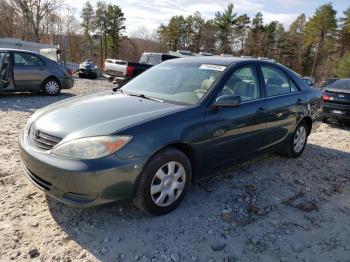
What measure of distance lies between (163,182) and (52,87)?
356 inches

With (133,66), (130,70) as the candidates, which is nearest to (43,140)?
(130,70)

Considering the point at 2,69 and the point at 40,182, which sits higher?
the point at 2,69

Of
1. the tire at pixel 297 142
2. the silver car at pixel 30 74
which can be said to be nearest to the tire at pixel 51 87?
the silver car at pixel 30 74

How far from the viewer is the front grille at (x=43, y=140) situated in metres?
3.07

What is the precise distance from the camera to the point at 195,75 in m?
4.19

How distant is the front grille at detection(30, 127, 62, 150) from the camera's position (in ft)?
10.1

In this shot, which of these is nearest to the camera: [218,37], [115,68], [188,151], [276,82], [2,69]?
[188,151]

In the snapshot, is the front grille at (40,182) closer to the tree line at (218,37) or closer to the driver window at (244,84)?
the driver window at (244,84)

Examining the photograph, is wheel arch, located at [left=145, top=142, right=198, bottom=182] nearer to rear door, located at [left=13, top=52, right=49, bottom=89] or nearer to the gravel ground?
the gravel ground

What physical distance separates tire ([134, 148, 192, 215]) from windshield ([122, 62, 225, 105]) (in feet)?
2.39

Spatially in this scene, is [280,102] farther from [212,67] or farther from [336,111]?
[336,111]

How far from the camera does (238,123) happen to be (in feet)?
13.2

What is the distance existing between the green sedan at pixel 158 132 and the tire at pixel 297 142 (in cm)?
50

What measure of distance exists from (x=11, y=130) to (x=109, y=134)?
4.22 meters
